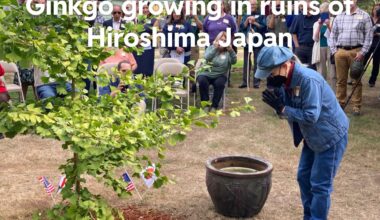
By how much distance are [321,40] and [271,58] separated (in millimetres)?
6971

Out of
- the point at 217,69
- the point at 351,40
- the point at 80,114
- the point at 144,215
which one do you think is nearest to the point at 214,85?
the point at 217,69

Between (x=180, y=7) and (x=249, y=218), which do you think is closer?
(x=249, y=218)

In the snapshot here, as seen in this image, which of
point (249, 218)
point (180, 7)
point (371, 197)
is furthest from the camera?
point (180, 7)

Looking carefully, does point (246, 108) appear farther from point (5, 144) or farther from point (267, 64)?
point (5, 144)

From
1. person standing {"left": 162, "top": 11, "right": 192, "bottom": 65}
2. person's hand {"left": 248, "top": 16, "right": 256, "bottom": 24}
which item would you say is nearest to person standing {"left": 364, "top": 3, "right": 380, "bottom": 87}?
person's hand {"left": 248, "top": 16, "right": 256, "bottom": 24}

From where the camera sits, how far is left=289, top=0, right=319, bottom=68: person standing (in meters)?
9.77

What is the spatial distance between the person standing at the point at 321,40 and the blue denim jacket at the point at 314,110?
609 cm

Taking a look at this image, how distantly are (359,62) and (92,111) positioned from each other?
5.95 metres

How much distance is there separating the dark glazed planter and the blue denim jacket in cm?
68

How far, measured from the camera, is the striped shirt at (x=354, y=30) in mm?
8203

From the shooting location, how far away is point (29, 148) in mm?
6953

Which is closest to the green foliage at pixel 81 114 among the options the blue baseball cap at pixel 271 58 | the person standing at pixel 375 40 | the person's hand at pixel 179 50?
the blue baseball cap at pixel 271 58

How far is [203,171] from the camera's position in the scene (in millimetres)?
6070

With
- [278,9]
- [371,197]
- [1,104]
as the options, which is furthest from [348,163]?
[278,9]
